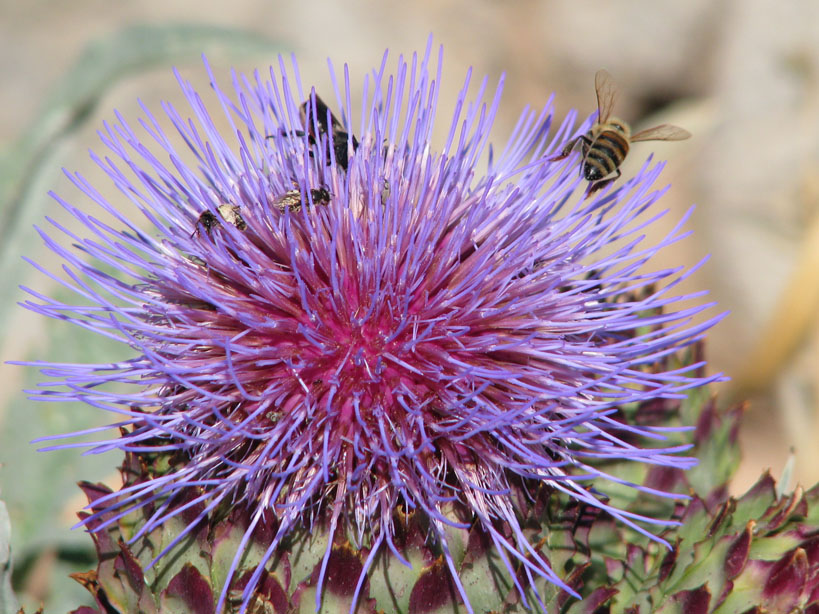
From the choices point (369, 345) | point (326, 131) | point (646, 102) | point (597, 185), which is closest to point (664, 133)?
point (597, 185)

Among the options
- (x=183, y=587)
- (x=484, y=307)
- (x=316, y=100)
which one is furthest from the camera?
(x=316, y=100)

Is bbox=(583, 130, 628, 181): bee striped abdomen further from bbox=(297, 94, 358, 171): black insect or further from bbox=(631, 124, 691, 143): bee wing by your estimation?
bbox=(297, 94, 358, 171): black insect

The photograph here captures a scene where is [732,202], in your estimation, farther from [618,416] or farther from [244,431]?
[244,431]

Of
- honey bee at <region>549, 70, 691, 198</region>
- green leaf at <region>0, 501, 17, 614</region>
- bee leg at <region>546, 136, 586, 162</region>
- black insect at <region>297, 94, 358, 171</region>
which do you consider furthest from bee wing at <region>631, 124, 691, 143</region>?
green leaf at <region>0, 501, 17, 614</region>

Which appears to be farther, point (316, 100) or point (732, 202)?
point (732, 202)

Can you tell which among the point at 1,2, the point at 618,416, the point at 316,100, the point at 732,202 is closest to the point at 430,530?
the point at 618,416

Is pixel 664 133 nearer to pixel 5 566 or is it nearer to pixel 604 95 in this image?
pixel 604 95
